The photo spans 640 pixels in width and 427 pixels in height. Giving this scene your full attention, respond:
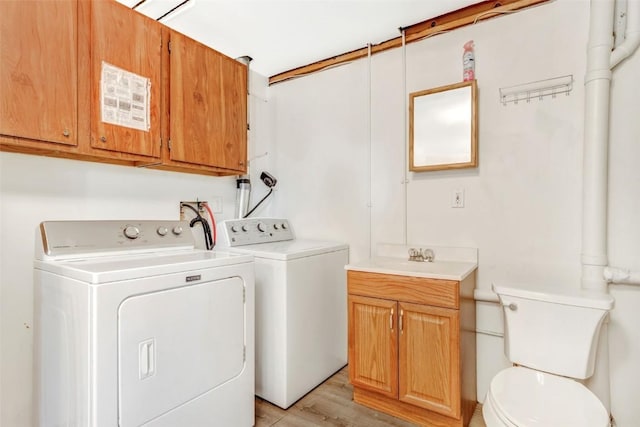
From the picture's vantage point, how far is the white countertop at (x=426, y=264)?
1754 mm

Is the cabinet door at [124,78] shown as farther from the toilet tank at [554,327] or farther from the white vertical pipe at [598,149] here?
the white vertical pipe at [598,149]

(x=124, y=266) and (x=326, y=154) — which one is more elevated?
(x=326, y=154)

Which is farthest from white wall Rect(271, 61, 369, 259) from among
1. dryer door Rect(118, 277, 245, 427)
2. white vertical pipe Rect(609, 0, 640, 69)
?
white vertical pipe Rect(609, 0, 640, 69)

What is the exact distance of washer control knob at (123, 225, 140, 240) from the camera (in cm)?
172

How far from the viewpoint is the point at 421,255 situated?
2.18 m

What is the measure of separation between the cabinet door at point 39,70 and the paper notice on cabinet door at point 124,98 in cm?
12

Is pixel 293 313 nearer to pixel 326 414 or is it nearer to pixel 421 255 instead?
pixel 326 414

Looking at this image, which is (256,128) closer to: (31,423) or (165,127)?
(165,127)

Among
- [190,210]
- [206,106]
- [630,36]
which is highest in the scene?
[630,36]

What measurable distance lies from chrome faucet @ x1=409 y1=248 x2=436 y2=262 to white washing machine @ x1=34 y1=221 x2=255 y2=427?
3.54ft

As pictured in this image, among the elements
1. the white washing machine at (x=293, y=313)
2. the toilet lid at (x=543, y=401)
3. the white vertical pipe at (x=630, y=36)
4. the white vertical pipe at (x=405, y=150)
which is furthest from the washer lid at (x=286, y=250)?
the white vertical pipe at (x=630, y=36)

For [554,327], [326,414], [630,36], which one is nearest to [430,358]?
[554,327]

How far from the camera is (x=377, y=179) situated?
8.02ft

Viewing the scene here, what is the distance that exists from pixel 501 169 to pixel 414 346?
1.15m
